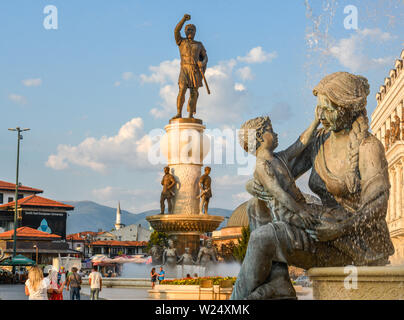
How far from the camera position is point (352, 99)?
15.8 ft

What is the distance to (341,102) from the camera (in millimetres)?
4812

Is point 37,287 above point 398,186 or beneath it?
beneath

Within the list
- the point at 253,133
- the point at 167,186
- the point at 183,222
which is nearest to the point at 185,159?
the point at 167,186

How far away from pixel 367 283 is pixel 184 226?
18628mm

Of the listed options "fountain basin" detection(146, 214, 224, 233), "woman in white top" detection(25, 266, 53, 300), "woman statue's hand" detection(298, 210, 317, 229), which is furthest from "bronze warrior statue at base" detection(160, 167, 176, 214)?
"woman statue's hand" detection(298, 210, 317, 229)

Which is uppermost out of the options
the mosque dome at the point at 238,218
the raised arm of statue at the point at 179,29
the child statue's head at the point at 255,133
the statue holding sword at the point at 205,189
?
the mosque dome at the point at 238,218

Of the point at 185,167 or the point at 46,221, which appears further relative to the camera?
the point at 46,221

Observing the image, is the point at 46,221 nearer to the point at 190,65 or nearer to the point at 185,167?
the point at 185,167

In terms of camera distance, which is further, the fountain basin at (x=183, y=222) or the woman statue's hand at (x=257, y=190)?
the fountain basin at (x=183, y=222)

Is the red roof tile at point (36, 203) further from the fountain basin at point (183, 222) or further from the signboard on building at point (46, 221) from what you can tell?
the fountain basin at point (183, 222)

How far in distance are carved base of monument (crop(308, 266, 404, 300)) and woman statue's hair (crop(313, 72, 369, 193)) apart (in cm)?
76

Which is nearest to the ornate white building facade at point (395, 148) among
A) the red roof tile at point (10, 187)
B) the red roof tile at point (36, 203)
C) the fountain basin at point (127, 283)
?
the fountain basin at point (127, 283)

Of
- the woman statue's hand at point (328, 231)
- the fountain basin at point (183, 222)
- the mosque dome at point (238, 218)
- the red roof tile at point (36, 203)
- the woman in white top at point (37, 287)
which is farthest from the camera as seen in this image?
the mosque dome at point (238, 218)

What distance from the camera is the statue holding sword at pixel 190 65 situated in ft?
77.4
